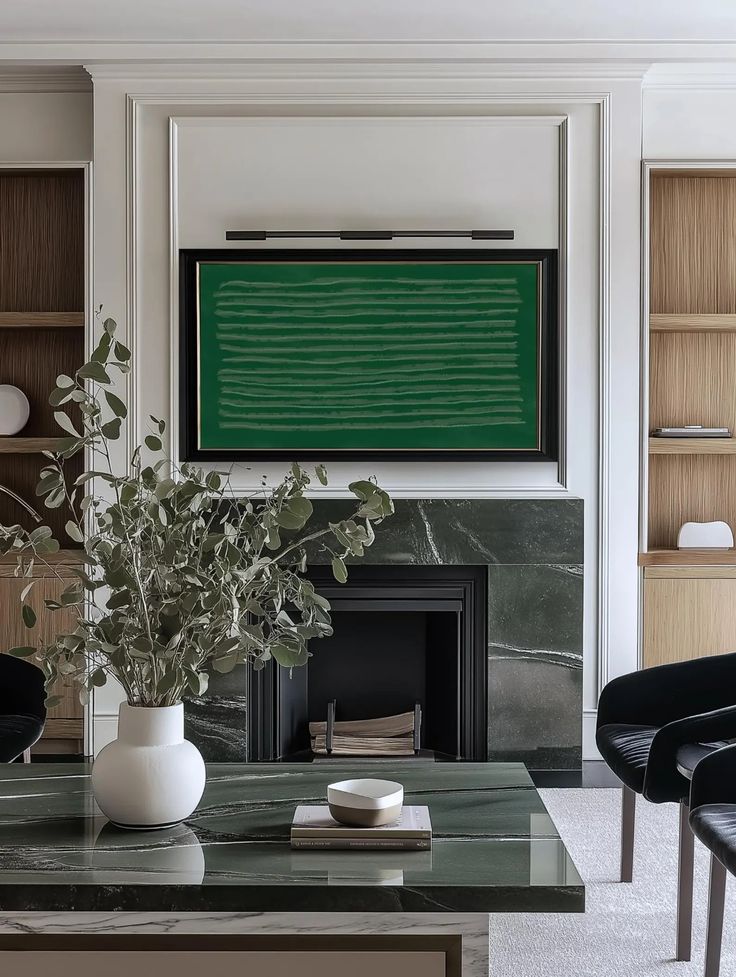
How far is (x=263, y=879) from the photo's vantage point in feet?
4.52

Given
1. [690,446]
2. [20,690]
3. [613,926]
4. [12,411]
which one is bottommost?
Result: [613,926]

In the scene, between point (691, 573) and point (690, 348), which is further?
point (690, 348)

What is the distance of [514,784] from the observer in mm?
1887

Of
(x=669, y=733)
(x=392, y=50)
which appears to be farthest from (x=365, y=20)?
(x=669, y=733)

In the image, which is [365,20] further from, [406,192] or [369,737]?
[369,737]

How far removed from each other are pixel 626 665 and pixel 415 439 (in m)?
1.20

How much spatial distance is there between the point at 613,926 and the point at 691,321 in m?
2.36

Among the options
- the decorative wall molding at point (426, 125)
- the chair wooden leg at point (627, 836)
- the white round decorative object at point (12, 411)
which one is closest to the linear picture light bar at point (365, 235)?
the decorative wall molding at point (426, 125)

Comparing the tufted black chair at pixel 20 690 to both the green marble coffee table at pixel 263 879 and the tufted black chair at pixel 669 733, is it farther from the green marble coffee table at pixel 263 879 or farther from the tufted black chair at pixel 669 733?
the tufted black chair at pixel 669 733

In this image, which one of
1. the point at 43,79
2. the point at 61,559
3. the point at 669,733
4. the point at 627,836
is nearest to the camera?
the point at 669,733

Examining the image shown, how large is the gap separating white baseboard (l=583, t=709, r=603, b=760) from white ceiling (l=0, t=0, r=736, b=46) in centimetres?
256

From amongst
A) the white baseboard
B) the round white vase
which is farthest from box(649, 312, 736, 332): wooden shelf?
the round white vase

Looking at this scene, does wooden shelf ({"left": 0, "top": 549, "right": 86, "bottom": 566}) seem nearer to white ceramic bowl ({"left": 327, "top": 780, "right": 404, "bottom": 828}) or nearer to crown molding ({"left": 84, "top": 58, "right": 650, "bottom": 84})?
crown molding ({"left": 84, "top": 58, "right": 650, "bottom": 84})

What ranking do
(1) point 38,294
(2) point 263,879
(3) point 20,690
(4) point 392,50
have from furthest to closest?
(1) point 38,294 < (4) point 392,50 < (3) point 20,690 < (2) point 263,879
